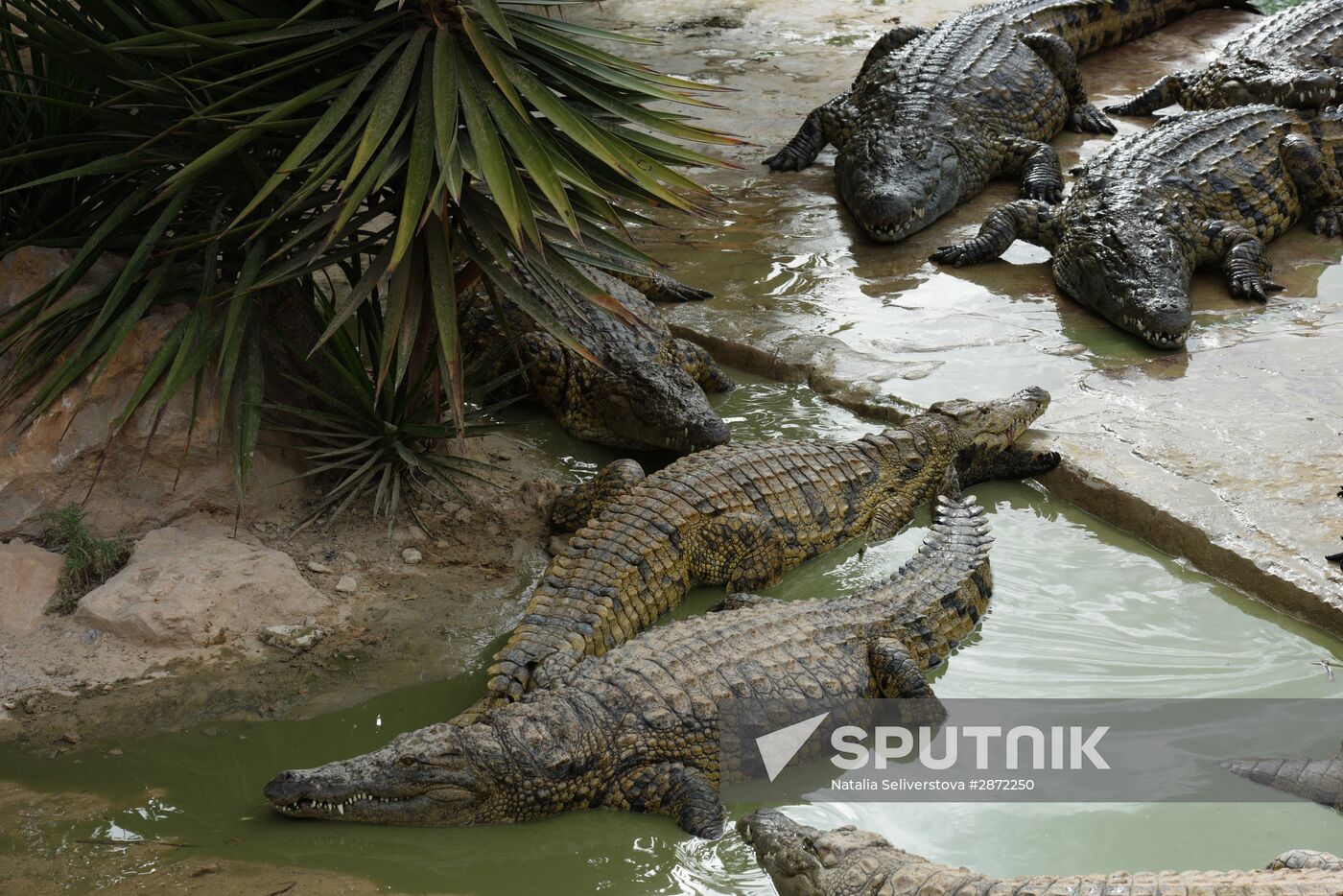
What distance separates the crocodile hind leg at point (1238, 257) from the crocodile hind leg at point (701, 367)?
2.71 metres

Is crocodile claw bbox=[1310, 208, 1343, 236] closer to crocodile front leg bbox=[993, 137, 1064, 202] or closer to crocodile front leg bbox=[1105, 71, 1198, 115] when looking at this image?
crocodile front leg bbox=[993, 137, 1064, 202]

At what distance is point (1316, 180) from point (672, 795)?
591cm

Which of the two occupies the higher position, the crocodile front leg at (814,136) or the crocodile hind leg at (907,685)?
the crocodile front leg at (814,136)

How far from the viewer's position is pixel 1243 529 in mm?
4570

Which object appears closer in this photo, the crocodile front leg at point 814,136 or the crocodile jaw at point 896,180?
the crocodile jaw at point 896,180

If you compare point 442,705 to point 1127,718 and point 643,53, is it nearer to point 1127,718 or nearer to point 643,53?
point 1127,718

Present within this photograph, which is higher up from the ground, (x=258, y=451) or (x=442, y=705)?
(x=258, y=451)

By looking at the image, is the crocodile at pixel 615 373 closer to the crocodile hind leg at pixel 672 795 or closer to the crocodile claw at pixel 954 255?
the crocodile claw at pixel 954 255

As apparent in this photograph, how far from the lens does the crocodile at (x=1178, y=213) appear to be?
246 inches

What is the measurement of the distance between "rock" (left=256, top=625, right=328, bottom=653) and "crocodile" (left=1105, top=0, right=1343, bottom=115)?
282 inches

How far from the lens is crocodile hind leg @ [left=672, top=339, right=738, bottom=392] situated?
5.84 meters

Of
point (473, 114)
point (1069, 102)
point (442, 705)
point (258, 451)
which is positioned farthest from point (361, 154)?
point (1069, 102)

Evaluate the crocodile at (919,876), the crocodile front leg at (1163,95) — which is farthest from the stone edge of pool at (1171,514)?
the crocodile front leg at (1163,95)

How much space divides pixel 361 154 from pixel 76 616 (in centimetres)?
183
